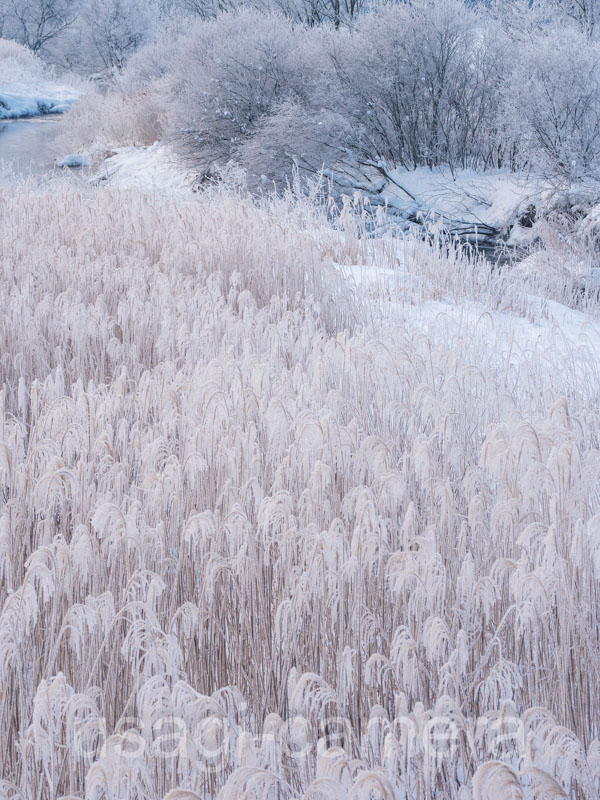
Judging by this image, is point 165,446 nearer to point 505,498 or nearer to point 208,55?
point 505,498

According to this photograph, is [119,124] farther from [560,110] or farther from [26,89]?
[26,89]

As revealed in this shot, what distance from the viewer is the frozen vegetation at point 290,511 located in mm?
1325

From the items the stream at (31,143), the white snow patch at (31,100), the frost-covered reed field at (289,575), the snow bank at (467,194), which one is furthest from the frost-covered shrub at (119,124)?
the frost-covered reed field at (289,575)

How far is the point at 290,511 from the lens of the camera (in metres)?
1.93

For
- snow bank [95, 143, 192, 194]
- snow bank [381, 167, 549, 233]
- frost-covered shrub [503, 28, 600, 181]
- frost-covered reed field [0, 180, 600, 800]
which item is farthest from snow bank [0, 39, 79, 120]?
frost-covered reed field [0, 180, 600, 800]

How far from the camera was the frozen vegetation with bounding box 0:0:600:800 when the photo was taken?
1.33 m

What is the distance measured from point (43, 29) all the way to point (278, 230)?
141ft

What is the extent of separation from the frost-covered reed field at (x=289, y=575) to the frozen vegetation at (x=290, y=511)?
0.01 metres

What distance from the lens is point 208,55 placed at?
40.9ft

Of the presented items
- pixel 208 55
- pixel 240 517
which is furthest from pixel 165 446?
pixel 208 55

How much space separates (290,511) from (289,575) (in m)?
0.20

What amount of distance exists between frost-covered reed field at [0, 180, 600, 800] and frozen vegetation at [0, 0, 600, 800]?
0.04 ft

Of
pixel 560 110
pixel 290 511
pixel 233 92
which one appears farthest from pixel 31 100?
pixel 290 511

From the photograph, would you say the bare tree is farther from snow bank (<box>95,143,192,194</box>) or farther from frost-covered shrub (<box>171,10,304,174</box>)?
frost-covered shrub (<box>171,10,304,174</box>)
